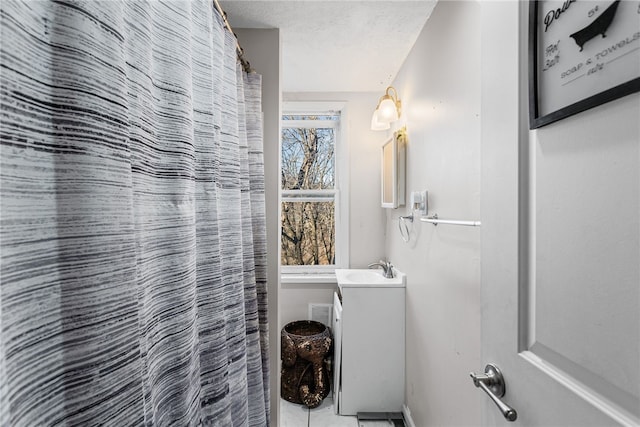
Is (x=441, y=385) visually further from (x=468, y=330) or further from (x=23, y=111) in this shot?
(x=23, y=111)

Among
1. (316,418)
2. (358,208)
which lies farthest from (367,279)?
(316,418)

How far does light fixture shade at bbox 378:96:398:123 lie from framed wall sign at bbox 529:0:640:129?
1628 millimetres

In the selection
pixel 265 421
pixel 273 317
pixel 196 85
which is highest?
pixel 196 85

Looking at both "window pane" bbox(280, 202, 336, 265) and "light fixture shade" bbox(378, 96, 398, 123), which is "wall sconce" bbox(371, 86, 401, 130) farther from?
"window pane" bbox(280, 202, 336, 265)

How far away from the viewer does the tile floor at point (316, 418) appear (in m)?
2.02

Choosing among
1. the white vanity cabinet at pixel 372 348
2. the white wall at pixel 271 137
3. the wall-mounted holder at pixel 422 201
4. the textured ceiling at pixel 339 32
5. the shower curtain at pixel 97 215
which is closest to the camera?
the shower curtain at pixel 97 215

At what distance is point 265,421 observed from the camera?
4.49 ft

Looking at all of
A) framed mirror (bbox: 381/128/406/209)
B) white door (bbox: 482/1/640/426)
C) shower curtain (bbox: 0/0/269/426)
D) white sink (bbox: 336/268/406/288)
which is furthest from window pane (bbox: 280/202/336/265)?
white door (bbox: 482/1/640/426)

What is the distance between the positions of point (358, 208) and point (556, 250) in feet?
7.20

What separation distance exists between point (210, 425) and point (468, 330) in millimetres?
940

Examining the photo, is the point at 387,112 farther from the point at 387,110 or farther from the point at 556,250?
the point at 556,250

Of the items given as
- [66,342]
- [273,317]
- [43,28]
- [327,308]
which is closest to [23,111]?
[43,28]

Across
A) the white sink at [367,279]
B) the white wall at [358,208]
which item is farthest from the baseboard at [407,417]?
the white wall at [358,208]

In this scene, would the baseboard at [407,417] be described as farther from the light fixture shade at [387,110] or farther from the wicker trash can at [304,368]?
the light fixture shade at [387,110]
